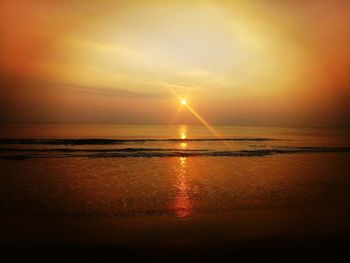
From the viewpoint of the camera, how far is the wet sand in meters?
8.08

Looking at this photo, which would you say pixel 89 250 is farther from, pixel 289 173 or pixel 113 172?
pixel 289 173

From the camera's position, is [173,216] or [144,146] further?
[144,146]

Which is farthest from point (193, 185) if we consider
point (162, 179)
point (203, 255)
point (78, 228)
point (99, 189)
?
point (203, 255)

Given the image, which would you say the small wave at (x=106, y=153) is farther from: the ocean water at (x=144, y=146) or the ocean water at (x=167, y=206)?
the ocean water at (x=167, y=206)

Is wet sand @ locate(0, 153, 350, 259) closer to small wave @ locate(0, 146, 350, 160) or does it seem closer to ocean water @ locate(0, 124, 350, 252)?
ocean water @ locate(0, 124, 350, 252)

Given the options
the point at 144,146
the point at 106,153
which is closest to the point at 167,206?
the point at 106,153

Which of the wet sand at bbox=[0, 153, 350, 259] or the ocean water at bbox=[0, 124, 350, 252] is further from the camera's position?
the ocean water at bbox=[0, 124, 350, 252]

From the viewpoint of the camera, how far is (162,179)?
19250 mm

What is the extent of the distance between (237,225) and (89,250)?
4742 millimetres

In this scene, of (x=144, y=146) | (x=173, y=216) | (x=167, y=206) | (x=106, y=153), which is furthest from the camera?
(x=144, y=146)

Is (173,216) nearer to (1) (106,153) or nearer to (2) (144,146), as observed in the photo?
(1) (106,153)

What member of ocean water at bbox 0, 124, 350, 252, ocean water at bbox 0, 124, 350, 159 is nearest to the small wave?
ocean water at bbox 0, 124, 350, 159

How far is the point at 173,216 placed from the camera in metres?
11.1

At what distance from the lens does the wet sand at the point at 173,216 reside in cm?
808
